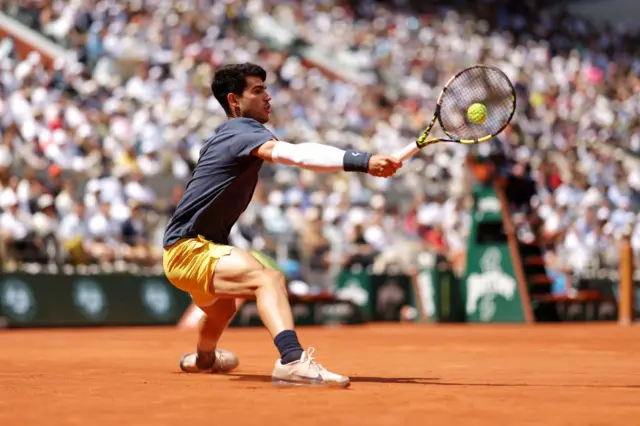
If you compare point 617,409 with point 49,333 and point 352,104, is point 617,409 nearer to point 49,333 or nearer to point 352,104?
point 49,333

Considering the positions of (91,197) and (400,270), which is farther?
(400,270)

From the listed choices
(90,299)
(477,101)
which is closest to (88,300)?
(90,299)

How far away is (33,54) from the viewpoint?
23.1 meters

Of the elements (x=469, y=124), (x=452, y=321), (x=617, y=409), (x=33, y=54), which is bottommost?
(x=452, y=321)

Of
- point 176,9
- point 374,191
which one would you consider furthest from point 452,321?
point 176,9

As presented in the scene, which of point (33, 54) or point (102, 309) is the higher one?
point (33, 54)

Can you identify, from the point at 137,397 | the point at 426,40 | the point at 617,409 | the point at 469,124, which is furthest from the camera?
the point at 426,40

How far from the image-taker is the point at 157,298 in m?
18.7

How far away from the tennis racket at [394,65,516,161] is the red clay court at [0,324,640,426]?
5.06 feet

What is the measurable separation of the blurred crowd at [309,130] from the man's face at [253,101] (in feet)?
34.2

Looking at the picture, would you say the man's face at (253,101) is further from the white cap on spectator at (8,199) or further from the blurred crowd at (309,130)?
the white cap on spectator at (8,199)

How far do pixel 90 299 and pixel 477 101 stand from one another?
37.5ft

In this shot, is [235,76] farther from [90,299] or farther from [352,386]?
[90,299]

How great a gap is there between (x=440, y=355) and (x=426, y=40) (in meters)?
24.5
